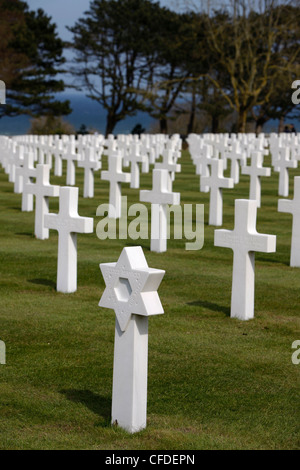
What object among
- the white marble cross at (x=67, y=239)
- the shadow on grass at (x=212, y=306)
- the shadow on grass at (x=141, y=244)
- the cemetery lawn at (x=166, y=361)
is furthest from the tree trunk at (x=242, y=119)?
the shadow on grass at (x=212, y=306)

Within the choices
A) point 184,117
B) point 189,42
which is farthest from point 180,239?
point 184,117

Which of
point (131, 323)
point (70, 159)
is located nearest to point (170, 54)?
point (70, 159)

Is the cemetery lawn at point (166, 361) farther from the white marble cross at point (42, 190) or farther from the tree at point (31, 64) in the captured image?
the tree at point (31, 64)

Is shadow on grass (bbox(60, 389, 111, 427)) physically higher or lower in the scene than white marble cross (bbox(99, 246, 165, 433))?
lower

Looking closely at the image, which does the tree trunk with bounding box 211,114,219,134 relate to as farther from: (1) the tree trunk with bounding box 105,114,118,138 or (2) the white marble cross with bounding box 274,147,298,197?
(2) the white marble cross with bounding box 274,147,298,197

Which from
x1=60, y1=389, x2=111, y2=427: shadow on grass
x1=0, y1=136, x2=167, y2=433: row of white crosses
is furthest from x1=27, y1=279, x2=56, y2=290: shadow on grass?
x1=0, y1=136, x2=167, y2=433: row of white crosses

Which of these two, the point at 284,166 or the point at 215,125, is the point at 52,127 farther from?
the point at 284,166

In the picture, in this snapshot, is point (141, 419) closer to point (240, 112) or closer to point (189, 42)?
point (240, 112)

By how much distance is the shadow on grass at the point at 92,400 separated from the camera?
16.1ft

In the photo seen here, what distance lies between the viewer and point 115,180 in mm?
13625

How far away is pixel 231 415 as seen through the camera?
4.93m

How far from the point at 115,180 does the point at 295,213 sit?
4.70 m

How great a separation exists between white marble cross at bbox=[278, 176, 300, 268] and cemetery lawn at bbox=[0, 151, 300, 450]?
17cm

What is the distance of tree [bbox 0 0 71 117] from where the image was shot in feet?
159
